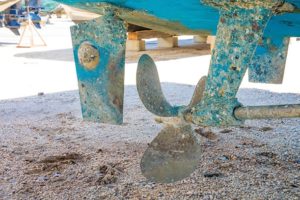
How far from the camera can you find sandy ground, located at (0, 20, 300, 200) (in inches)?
67.7

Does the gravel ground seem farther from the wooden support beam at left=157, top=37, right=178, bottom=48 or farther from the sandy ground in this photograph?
the wooden support beam at left=157, top=37, right=178, bottom=48

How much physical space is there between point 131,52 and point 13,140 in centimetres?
493

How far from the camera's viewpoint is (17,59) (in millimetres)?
7141

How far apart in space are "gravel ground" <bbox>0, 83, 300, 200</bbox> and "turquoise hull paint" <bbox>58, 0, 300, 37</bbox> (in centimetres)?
61

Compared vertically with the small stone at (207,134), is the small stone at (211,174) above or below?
below

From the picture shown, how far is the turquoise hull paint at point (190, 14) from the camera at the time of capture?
5.71 feet

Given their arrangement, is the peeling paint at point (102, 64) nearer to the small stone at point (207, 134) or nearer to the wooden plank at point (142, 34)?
the small stone at point (207, 134)

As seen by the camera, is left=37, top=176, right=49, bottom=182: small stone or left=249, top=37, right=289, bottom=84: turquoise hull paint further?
left=249, top=37, right=289, bottom=84: turquoise hull paint

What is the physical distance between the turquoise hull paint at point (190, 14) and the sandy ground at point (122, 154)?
61 centimetres

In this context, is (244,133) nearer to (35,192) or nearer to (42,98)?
(35,192)

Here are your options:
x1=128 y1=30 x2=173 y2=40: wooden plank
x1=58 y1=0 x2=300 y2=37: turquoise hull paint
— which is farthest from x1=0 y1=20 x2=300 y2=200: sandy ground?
x1=128 y1=30 x2=173 y2=40: wooden plank

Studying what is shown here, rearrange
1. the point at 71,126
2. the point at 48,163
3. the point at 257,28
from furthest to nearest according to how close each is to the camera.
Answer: the point at 71,126
the point at 48,163
the point at 257,28

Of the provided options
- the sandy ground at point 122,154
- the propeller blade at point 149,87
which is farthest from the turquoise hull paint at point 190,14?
the sandy ground at point 122,154

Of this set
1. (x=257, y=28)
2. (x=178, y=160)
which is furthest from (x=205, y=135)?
(x=257, y=28)
